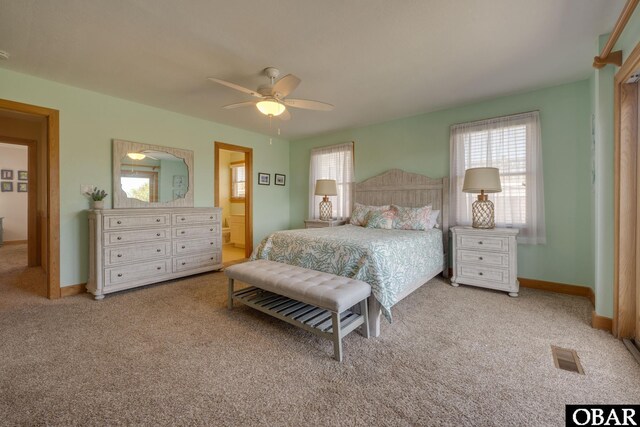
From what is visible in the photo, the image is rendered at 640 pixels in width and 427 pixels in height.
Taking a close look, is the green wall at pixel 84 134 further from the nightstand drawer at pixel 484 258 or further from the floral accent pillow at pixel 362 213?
the nightstand drawer at pixel 484 258

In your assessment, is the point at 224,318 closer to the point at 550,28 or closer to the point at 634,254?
the point at 634,254

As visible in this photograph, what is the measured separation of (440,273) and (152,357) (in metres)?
3.71

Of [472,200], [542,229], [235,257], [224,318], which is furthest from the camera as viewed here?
[235,257]

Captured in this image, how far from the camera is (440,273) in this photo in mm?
4055

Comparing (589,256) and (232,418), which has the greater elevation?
(589,256)

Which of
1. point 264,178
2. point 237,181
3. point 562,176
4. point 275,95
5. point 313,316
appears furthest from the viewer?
point 237,181

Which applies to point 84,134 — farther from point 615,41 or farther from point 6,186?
point 6,186

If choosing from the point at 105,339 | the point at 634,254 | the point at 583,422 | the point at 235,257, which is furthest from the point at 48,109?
the point at 634,254

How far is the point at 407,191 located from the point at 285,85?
106 inches

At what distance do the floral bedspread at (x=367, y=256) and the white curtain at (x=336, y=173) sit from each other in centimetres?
193

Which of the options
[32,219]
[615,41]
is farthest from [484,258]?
[32,219]

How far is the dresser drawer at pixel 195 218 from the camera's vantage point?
384 cm

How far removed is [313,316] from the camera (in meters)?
2.26

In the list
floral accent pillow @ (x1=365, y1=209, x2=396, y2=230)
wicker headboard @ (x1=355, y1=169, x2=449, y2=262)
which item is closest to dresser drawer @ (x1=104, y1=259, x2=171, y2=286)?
floral accent pillow @ (x1=365, y1=209, x2=396, y2=230)
